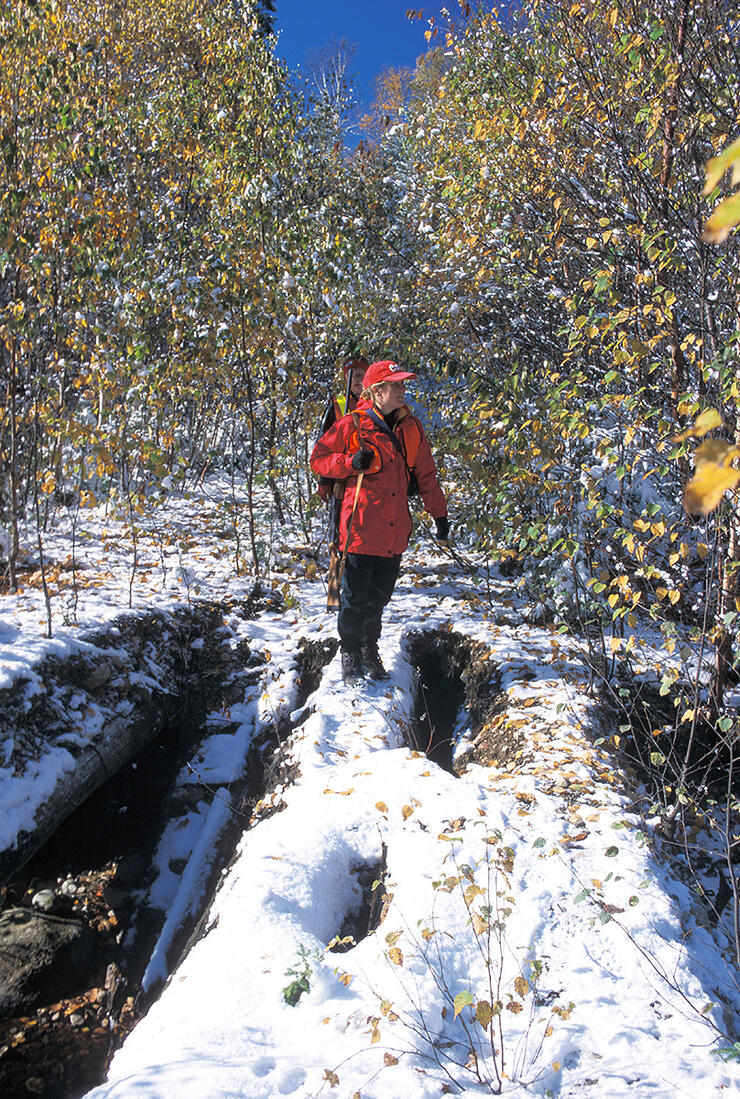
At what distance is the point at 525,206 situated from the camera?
625 centimetres

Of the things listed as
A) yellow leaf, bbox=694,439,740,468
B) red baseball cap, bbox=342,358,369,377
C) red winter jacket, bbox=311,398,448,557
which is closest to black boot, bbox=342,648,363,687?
red winter jacket, bbox=311,398,448,557

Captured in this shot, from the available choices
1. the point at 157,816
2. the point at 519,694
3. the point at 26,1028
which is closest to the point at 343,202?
the point at 519,694

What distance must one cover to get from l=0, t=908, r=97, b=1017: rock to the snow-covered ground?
613mm

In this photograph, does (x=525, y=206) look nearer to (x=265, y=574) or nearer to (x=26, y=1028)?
(x=265, y=574)

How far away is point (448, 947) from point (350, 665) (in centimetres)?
240

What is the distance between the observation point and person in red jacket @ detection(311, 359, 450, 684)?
4.48 metres

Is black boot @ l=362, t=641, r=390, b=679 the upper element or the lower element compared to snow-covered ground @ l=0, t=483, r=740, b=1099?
upper

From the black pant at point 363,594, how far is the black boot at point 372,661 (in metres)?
0.04

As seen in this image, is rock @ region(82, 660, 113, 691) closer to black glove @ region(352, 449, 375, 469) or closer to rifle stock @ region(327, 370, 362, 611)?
rifle stock @ region(327, 370, 362, 611)

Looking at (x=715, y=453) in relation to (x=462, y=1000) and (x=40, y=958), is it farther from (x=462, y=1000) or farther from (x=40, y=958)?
(x=40, y=958)

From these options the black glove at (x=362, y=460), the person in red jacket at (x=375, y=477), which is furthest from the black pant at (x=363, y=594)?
the black glove at (x=362, y=460)

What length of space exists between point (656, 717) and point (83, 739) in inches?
156

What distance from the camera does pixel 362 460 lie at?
4.41 m

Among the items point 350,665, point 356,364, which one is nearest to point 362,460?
point 356,364
